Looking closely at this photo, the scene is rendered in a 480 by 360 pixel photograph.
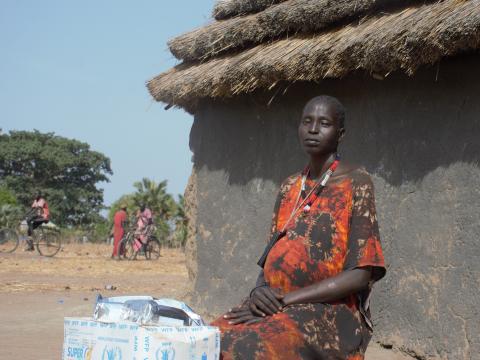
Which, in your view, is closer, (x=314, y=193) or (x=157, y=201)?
(x=314, y=193)

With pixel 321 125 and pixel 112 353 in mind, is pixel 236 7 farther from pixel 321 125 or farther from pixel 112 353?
pixel 112 353

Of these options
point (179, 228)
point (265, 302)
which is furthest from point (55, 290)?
point (179, 228)

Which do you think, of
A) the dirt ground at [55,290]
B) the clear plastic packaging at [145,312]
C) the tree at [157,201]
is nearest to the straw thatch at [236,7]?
the dirt ground at [55,290]

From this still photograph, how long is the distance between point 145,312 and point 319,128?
3.39 ft

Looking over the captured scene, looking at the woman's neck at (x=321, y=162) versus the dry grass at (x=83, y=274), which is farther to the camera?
the dry grass at (x=83, y=274)

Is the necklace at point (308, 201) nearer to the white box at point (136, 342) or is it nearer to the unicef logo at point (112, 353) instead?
the white box at point (136, 342)

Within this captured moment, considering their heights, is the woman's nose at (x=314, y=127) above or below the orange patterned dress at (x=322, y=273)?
above

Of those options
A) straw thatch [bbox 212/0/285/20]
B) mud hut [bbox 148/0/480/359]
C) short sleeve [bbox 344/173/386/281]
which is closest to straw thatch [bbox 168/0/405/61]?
mud hut [bbox 148/0/480/359]

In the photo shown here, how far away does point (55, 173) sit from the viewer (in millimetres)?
47750

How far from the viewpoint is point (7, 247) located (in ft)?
69.1

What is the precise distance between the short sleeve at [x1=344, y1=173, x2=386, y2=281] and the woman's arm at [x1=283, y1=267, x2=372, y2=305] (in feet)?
0.13

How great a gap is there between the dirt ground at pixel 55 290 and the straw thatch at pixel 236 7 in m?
2.46

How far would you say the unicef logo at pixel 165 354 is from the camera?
2.27 m

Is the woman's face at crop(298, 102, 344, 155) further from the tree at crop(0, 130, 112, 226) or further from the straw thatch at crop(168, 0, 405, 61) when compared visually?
the tree at crop(0, 130, 112, 226)
